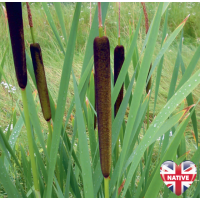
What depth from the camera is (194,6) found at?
3740 millimetres

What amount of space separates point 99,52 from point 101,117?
98mm

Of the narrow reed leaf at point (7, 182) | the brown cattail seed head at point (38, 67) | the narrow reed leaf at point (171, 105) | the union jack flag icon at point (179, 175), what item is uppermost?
the brown cattail seed head at point (38, 67)

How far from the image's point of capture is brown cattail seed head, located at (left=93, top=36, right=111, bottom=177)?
12.5 inches

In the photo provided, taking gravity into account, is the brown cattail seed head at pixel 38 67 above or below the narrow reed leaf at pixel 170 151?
above

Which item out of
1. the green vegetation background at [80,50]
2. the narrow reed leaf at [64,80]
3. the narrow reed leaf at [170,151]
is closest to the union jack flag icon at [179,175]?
the narrow reed leaf at [170,151]

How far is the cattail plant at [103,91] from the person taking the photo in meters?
0.32

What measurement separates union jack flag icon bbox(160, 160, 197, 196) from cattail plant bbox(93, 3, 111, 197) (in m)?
0.18

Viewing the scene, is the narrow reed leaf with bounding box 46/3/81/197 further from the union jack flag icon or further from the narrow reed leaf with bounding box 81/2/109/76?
the union jack flag icon

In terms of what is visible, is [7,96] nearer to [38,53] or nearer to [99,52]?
[38,53]

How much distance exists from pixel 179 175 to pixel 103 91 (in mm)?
308

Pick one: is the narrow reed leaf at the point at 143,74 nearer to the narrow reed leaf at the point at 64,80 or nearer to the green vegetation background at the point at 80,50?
the narrow reed leaf at the point at 64,80

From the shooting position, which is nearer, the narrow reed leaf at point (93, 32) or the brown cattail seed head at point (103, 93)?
the brown cattail seed head at point (103, 93)

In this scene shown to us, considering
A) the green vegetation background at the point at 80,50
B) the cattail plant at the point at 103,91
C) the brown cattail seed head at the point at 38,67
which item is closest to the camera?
the cattail plant at the point at 103,91

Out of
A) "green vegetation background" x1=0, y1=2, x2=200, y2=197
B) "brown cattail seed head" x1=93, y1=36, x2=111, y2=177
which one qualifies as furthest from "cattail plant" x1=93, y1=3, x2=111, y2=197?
"green vegetation background" x1=0, y1=2, x2=200, y2=197
